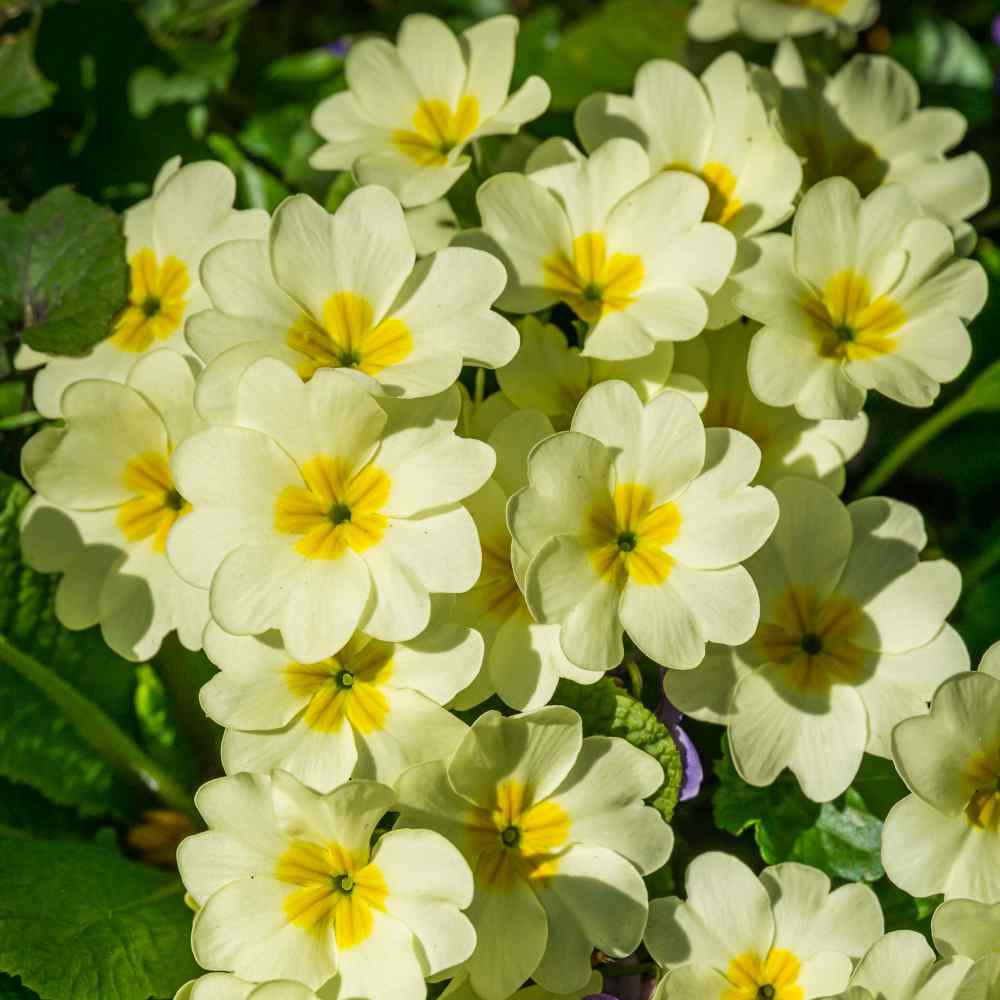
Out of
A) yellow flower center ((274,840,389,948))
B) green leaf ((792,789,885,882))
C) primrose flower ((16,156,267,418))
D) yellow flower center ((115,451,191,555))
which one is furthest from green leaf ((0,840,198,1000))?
green leaf ((792,789,885,882))

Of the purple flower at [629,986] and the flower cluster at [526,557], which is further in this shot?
the purple flower at [629,986]

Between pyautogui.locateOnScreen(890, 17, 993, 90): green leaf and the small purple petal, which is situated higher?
pyautogui.locateOnScreen(890, 17, 993, 90): green leaf

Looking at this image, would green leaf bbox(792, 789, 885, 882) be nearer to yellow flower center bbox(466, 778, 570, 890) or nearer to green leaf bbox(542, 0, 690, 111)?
yellow flower center bbox(466, 778, 570, 890)

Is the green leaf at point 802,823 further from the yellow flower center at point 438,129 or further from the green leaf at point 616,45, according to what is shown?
the green leaf at point 616,45

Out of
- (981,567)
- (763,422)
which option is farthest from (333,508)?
(981,567)

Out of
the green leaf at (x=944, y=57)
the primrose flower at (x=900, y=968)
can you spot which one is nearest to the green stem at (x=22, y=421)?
the primrose flower at (x=900, y=968)

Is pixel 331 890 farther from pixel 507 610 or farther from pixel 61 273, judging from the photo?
pixel 61 273
